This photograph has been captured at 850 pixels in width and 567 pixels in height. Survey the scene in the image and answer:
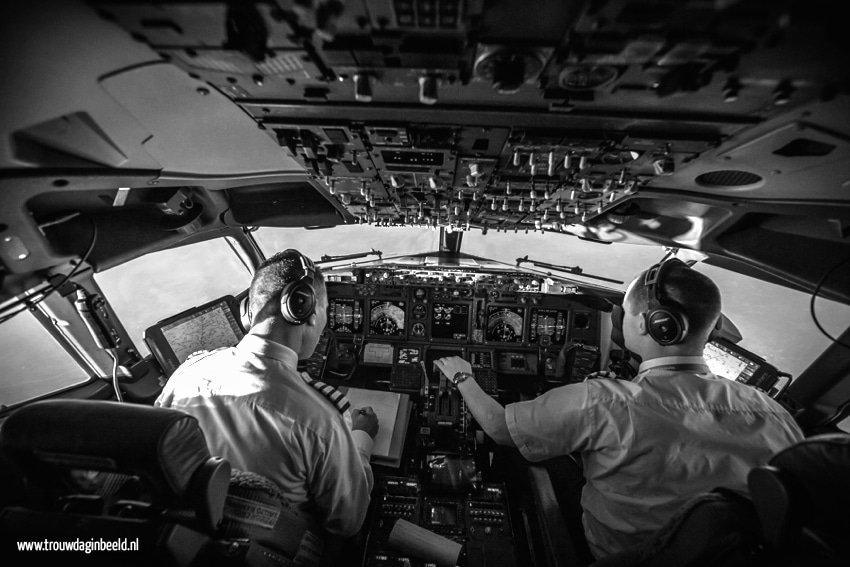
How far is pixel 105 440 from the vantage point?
0.72 metres

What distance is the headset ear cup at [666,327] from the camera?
4.94 feet

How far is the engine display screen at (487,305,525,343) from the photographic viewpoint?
3412 millimetres

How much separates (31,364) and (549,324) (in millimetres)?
4329

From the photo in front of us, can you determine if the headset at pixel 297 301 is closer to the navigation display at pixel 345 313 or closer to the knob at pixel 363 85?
the knob at pixel 363 85

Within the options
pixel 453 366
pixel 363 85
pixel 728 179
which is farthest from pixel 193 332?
pixel 728 179

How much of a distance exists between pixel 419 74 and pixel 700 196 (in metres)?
1.85

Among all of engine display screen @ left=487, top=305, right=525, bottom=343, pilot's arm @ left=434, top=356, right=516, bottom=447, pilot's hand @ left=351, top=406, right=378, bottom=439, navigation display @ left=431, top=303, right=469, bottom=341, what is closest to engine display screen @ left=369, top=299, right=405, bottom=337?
navigation display @ left=431, top=303, right=469, bottom=341

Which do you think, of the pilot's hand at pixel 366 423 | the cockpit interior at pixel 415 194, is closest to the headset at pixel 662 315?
the cockpit interior at pixel 415 194

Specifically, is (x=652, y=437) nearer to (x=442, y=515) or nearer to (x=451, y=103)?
(x=442, y=515)

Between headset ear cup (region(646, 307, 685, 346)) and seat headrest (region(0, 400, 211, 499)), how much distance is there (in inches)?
67.9

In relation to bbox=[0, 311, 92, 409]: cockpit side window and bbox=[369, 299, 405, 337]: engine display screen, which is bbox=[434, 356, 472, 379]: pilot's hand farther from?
bbox=[0, 311, 92, 409]: cockpit side window

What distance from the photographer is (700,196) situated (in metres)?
→ 1.99

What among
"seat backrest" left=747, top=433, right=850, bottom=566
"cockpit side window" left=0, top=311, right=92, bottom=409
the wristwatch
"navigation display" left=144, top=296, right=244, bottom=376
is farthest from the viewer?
"navigation display" left=144, top=296, right=244, bottom=376

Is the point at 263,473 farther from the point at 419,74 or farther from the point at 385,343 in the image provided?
the point at 385,343
